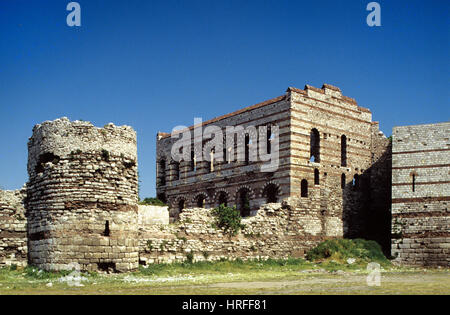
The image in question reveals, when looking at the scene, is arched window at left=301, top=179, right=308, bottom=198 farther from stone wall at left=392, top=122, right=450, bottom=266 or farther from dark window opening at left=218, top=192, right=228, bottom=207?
dark window opening at left=218, top=192, right=228, bottom=207

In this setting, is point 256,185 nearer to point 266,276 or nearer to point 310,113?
point 310,113

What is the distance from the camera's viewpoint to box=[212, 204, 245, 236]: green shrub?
77.6 ft

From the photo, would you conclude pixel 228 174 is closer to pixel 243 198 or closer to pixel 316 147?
pixel 243 198

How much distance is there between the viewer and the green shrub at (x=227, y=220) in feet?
77.6

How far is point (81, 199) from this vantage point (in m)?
17.5

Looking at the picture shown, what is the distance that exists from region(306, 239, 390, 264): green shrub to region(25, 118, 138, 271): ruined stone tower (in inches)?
407

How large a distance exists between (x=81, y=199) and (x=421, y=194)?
51.4 ft

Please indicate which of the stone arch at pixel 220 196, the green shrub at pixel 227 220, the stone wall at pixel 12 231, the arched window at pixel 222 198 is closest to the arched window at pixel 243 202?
the stone arch at pixel 220 196

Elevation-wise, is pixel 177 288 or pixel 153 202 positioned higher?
pixel 153 202

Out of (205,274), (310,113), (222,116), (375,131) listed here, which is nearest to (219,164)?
(222,116)

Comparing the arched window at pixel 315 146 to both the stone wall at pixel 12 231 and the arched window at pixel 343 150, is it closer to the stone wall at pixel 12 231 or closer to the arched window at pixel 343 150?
the arched window at pixel 343 150

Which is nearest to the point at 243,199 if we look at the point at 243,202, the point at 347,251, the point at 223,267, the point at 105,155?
the point at 243,202

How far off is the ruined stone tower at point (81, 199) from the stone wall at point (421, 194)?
43.5ft
